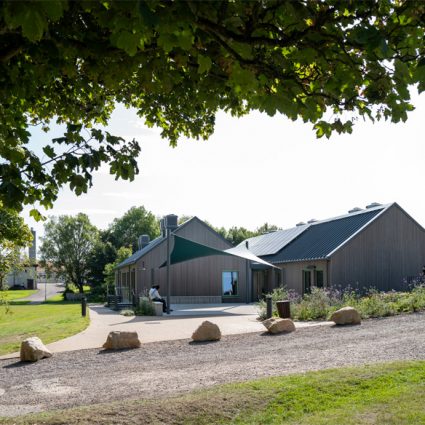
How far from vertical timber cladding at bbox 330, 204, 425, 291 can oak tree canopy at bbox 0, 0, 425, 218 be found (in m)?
21.2

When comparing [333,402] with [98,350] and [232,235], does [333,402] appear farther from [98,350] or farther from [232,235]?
[232,235]

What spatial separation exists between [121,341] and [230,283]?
71.8ft

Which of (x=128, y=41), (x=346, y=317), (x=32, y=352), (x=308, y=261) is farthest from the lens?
(x=308, y=261)

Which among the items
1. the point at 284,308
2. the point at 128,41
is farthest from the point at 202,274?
the point at 128,41

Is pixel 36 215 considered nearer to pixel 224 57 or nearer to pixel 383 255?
pixel 224 57

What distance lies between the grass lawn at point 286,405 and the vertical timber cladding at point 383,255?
1923 cm

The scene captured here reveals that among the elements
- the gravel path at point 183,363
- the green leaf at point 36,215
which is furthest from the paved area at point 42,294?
the green leaf at point 36,215

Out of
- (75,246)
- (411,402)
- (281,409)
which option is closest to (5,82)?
(281,409)

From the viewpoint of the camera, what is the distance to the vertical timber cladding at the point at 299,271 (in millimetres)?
26266

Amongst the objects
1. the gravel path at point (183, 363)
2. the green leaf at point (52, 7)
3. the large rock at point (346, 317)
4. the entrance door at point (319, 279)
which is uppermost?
the green leaf at point (52, 7)

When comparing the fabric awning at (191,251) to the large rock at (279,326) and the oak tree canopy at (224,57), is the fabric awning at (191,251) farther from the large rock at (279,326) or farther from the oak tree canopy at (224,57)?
the oak tree canopy at (224,57)

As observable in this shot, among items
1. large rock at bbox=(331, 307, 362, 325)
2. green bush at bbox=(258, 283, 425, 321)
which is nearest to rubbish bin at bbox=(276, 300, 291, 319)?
green bush at bbox=(258, 283, 425, 321)

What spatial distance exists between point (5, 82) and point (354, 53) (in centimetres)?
330

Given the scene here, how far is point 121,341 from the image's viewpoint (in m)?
11.8
